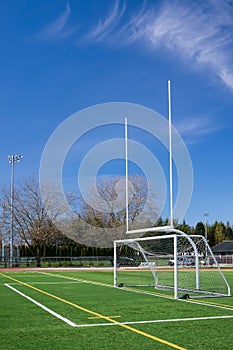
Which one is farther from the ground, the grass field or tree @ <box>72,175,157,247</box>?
tree @ <box>72,175,157,247</box>

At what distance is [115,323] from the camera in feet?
27.7

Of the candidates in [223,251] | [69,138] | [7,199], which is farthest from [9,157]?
[223,251]

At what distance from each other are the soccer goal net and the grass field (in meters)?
1.52

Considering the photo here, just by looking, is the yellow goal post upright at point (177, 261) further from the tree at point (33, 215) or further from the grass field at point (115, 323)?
the tree at point (33, 215)

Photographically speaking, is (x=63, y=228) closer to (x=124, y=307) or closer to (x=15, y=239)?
(x=15, y=239)

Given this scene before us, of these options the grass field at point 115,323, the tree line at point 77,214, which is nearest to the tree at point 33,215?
the tree line at point 77,214

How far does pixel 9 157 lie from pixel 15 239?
7462 millimetres

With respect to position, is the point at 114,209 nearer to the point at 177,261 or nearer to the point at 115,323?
the point at 177,261

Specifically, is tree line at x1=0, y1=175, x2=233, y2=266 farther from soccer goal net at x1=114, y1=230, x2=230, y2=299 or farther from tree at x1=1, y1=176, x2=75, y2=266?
soccer goal net at x1=114, y1=230, x2=230, y2=299

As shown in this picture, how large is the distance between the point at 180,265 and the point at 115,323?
13771mm

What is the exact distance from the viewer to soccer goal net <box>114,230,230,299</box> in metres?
13.7

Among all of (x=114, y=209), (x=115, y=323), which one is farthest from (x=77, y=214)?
(x=115, y=323)

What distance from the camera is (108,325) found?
27.0 ft

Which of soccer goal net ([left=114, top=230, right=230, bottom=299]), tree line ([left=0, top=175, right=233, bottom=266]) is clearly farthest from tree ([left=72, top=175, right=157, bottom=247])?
soccer goal net ([left=114, top=230, right=230, bottom=299])
